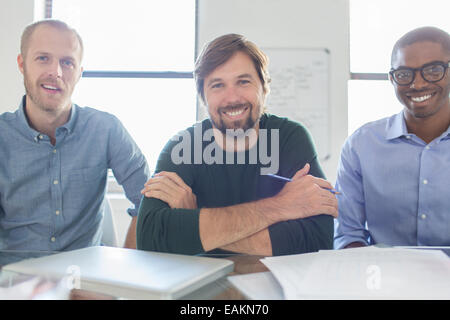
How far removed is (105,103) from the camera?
292 centimetres

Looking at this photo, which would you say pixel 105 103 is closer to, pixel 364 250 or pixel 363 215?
pixel 363 215

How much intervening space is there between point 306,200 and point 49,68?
1084 millimetres

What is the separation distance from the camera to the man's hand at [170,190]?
979 millimetres

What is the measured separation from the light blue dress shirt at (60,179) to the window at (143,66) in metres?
1.51

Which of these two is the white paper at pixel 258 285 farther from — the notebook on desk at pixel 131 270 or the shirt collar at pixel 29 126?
the shirt collar at pixel 29 126

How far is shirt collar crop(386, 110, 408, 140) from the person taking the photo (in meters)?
1.27

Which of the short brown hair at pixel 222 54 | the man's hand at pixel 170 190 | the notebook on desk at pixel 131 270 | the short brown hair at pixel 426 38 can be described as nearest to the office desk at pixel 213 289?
the notebook on desk at pixel 131 270

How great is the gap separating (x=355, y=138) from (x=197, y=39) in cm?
185

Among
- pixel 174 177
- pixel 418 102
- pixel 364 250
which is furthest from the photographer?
pixel 418 102

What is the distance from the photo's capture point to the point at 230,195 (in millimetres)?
1177

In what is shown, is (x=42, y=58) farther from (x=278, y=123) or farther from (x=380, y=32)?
(x=380, y=32)

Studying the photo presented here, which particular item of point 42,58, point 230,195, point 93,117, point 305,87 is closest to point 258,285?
point 230,195

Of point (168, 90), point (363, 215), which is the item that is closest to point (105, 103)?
point (168, 90)
